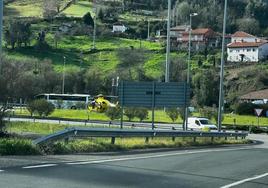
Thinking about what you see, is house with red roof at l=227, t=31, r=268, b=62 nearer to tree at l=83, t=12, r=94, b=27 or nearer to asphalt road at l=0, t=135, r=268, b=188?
tree at l=83, t=12, r=94, b=27

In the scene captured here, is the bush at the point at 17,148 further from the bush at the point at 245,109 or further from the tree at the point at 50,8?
the tree at the point at 50,8

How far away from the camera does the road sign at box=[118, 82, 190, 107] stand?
2961cm

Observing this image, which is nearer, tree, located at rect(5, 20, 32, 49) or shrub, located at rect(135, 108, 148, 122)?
shrub, located at rect(135, 108, 148, 122)

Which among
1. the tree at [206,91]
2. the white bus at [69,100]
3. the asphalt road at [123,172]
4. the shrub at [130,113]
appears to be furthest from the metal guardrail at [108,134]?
the tree at [206,91]

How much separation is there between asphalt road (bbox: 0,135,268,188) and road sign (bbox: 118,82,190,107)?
10.6 m

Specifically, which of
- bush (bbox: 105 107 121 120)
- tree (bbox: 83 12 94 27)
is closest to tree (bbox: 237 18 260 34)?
tree (bbox: 83 12 94 27)

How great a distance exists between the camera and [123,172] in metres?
14.4

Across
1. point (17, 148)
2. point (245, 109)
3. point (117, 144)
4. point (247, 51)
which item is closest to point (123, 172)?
point (17, 148)

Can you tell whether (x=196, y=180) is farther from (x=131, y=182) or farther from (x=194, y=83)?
(x=194, y=83)

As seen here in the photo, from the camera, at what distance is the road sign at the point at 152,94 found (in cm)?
2961

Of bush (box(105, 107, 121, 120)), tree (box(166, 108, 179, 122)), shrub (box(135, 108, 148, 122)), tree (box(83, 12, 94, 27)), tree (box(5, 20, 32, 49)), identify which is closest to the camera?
bush (box(105, 107, 121, 120))

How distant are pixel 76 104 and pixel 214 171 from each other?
79156 mm

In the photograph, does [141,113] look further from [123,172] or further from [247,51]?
[247,51]

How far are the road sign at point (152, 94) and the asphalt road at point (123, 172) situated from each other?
34.6ft
